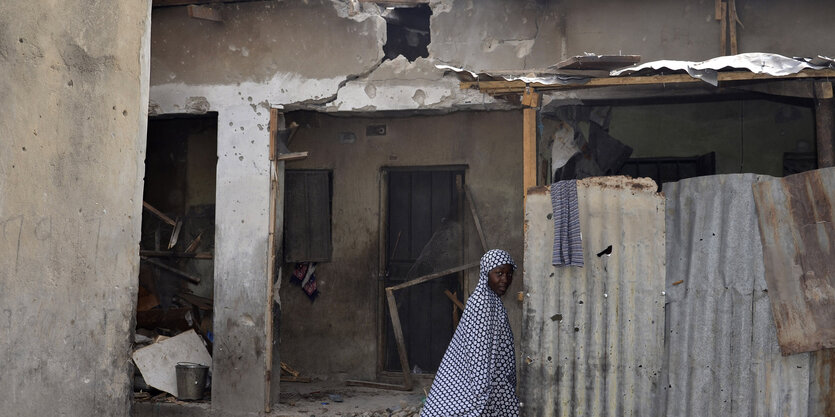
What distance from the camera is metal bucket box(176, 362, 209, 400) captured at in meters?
8.16

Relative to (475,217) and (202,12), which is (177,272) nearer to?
(202,12)

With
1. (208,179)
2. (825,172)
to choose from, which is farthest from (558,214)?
(208,179)

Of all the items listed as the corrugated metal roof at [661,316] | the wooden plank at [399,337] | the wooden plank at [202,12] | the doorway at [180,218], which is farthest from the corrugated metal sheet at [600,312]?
the doorway at [180,218]

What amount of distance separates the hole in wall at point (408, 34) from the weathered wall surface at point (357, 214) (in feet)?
3.56

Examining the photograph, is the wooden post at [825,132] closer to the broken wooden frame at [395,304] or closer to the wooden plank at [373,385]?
the broken wooden frame at [395,304]

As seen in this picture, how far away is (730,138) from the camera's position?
26.9 feet

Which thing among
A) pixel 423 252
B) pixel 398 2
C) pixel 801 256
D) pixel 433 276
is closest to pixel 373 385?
pixel 433 276

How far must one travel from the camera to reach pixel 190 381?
816cm

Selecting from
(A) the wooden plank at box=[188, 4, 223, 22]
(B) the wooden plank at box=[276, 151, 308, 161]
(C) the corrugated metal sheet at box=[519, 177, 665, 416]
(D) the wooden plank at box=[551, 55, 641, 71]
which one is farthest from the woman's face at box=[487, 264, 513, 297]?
(A) the wooden plank at box=[188, 4, 223, 22]

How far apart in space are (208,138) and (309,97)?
261cm

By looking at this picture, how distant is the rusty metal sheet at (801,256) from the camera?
5.09m

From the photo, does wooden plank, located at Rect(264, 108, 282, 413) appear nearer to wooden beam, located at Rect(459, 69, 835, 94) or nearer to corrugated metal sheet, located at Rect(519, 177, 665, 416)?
wooden beam, located at Rect(459, 69, 835, 94)

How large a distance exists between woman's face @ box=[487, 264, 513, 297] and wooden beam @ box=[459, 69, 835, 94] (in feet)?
3.98

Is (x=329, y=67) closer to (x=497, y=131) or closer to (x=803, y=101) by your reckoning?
(x=497, y=131)
